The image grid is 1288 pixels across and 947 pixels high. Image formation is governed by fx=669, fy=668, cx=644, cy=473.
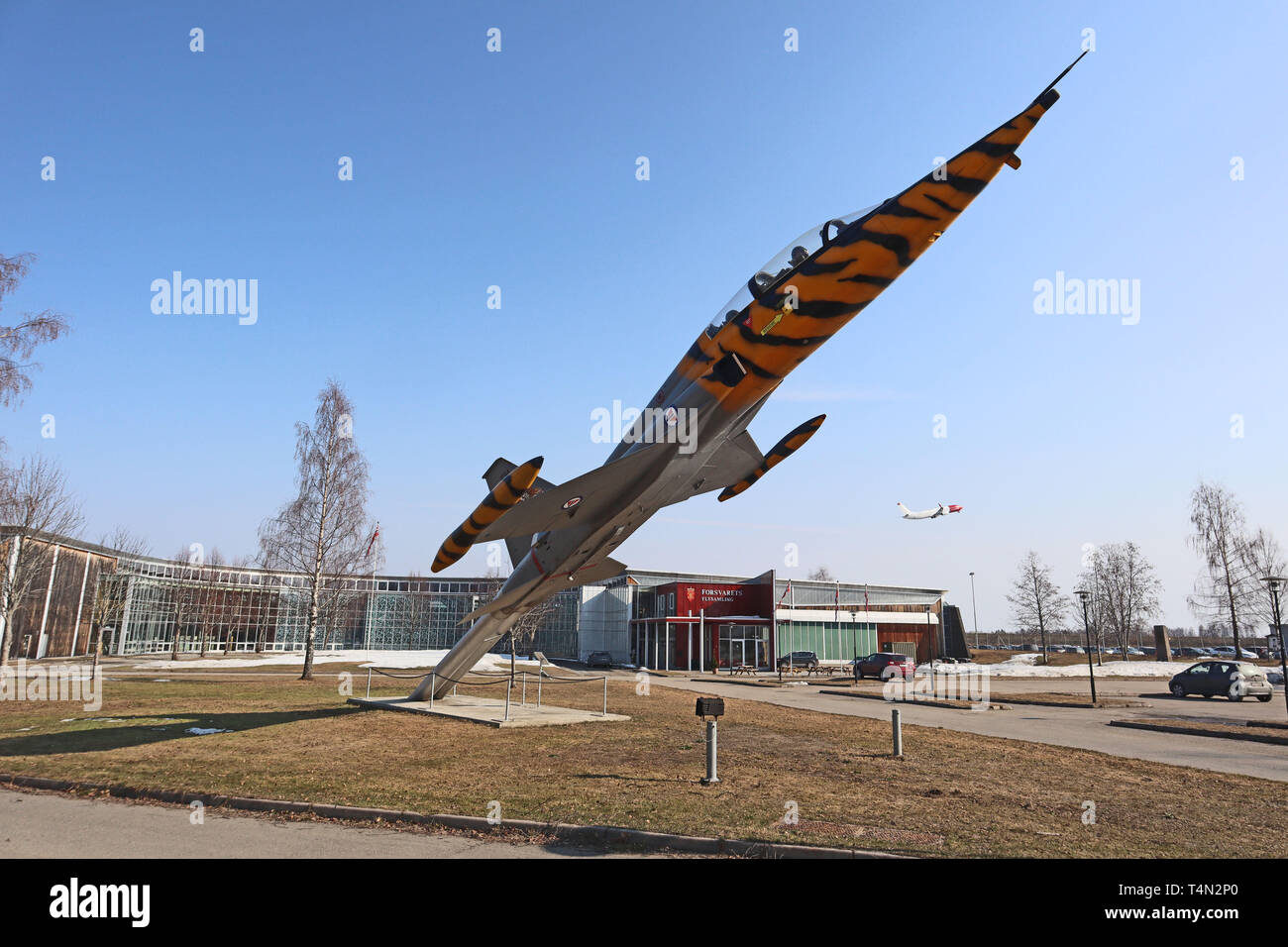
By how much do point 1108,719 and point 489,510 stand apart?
19.9 m

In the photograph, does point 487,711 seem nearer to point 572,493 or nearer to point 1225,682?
point 572,493

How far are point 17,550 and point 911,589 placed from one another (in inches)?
2221

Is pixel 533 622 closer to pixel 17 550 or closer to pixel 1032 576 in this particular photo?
pixel 17 550

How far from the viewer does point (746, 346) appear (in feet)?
34.6

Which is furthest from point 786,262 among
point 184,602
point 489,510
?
point 184,602

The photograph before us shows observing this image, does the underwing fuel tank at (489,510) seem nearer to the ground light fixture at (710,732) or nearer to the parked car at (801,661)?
the ground light fixture at (710,732)

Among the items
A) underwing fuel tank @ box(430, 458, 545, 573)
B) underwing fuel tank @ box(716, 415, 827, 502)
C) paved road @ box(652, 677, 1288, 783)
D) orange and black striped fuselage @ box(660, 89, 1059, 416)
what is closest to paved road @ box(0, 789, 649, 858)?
underwing fuel tank @ box(430, 458, 545, 573)

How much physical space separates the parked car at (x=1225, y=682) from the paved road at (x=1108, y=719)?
41 centimetres

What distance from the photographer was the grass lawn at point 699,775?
7.20m

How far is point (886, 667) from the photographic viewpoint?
121ft

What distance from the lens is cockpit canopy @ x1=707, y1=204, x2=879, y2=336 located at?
9.32 metres

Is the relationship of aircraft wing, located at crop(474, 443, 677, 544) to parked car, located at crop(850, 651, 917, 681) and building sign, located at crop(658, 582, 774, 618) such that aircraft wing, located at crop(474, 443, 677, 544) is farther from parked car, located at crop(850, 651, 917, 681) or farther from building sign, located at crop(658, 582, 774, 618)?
building sign, located at crop(658, 582, 774, 618)

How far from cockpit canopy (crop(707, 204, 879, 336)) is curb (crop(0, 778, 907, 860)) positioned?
7407mm
